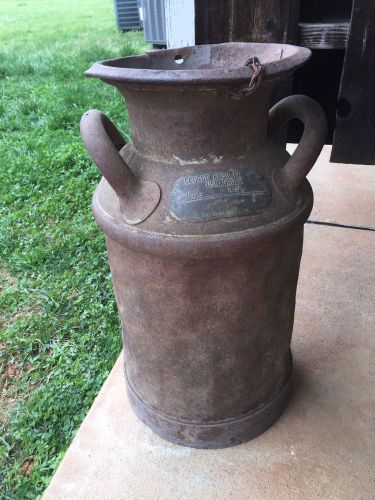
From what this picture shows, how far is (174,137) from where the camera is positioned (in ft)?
4.68

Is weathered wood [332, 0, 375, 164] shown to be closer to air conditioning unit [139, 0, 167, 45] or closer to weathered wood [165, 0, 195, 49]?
weathered wood [165, 0, 195, 49]

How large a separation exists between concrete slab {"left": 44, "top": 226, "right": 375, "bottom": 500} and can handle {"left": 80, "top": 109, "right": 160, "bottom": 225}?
0.94 metres

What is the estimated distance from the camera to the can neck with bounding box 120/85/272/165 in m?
1.36

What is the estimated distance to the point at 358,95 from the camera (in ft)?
6.43

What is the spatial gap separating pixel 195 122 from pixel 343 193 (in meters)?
2.29

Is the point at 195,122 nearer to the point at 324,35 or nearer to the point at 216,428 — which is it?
the point at 324,35

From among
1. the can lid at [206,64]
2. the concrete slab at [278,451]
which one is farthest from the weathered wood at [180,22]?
the concrete slab at [278,451]

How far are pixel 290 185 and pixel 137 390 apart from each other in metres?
1.03

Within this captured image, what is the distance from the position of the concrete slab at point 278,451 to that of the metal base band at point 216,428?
0.10ft

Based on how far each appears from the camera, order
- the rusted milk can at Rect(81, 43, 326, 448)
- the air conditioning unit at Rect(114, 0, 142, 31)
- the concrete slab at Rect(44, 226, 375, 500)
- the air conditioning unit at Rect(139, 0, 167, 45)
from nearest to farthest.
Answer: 1. the rusted milk can at Rect(81, 43, 326, 448)
2. the concrete slab at Rect(44, 226, 375, 500)
3. the air conditioning unit at Rect(139, 0, 167, 45)
4. the air conditioning unit at Rect(114, 0, 142, 31)

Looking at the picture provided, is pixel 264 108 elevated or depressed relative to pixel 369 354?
elevated

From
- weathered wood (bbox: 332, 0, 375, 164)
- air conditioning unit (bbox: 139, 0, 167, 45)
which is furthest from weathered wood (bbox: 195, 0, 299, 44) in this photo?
air conditioning unit (bbox: 139, 0, 167, 45)

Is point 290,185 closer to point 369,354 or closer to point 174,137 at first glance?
point 174,137

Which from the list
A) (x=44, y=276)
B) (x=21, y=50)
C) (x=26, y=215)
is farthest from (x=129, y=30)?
(x=44, y=276)
